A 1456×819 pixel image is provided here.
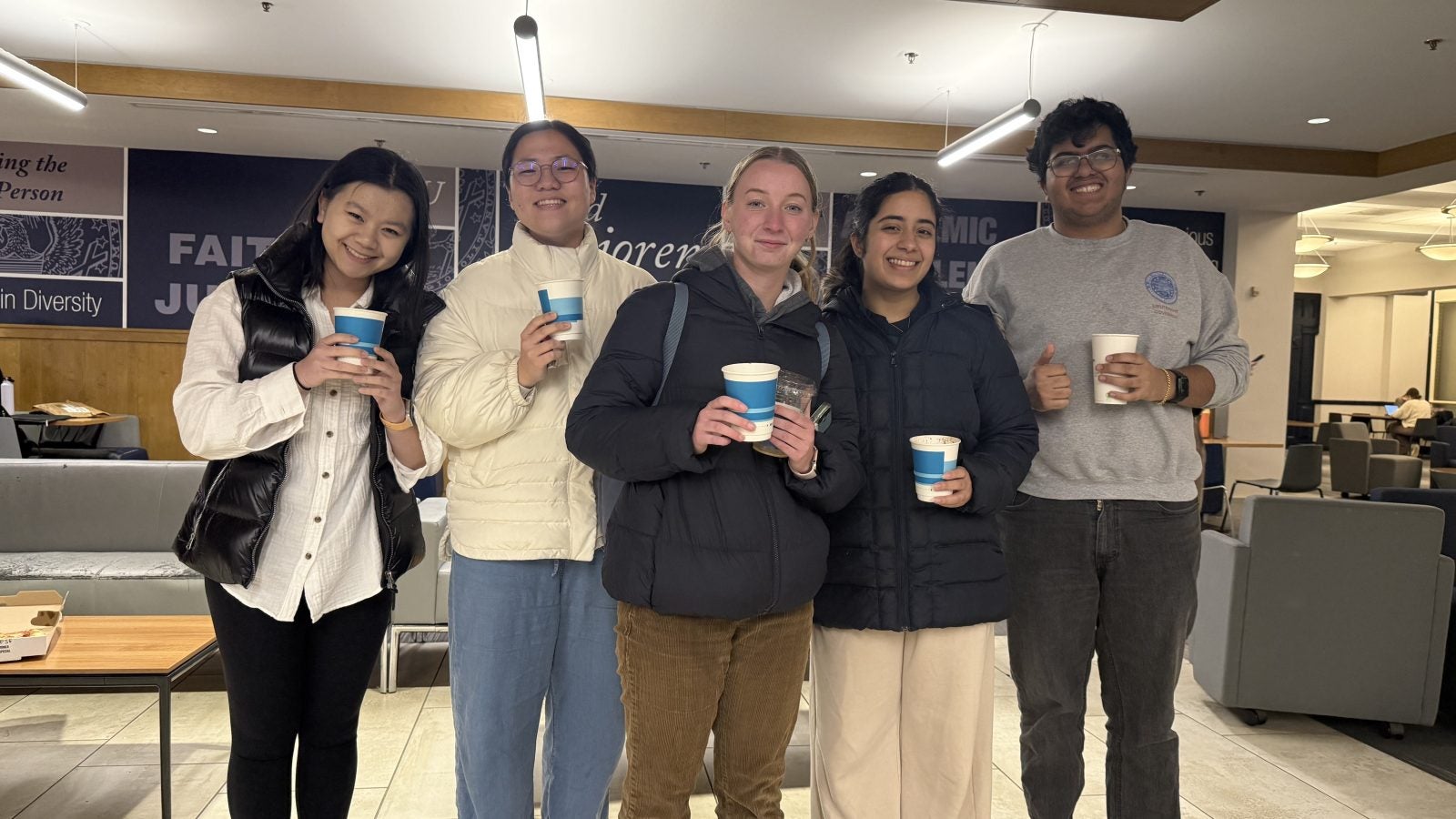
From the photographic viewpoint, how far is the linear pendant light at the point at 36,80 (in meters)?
4.76

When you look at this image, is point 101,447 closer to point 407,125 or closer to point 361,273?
point 407,125

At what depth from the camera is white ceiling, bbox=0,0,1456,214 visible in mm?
5035

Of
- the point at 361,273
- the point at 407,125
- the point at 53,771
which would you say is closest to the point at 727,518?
the point at 361,273

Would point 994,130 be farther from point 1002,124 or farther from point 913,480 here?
point 913,480

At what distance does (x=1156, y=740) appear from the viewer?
6.57 feet

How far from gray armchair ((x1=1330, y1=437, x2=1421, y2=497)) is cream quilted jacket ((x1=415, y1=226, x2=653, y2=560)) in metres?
9.44

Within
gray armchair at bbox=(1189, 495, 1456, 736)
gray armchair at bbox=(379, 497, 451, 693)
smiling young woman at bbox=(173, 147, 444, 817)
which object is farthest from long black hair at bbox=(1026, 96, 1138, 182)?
gray armchair at bbox=(379, 497, 451, 693)

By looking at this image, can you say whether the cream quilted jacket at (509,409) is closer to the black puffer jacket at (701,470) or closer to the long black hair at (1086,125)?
the black puffer jacket at (701,470)

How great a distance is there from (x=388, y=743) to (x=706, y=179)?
6614 millimetres

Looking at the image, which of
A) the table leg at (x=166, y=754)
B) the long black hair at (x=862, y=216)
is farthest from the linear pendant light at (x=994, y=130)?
the table leg at (x=166, y=754)

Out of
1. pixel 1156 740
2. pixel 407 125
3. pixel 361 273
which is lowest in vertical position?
pixel 1156 740

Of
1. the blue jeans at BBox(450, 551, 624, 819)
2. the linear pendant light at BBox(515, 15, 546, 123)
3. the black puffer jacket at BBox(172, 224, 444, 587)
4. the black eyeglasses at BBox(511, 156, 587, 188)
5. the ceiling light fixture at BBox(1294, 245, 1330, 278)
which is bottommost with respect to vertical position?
the blue jeans at BBox(450, 551, 624, 819)

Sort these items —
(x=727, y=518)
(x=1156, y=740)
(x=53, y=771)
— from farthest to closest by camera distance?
(x=53, y=771) < (x=1156, y=740) < (x=727, y=518)

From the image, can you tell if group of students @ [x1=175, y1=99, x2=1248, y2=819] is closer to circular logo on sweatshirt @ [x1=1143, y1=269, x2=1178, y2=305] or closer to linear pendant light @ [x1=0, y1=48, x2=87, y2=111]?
circular logo on sweatshirt @ [x1=1143, y1=269, x2=1178, y2=305]
